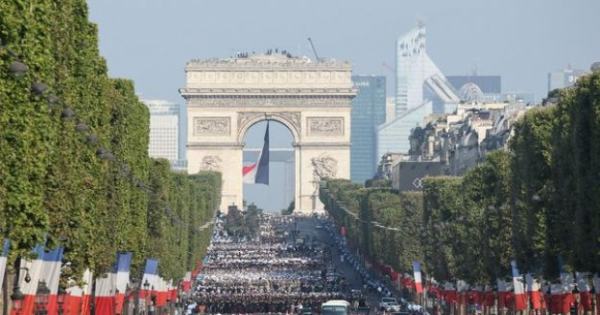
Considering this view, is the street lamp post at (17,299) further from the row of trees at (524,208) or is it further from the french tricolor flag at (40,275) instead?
the row of trees at (524,208)

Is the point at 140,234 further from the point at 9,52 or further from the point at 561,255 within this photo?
the point at 9,52

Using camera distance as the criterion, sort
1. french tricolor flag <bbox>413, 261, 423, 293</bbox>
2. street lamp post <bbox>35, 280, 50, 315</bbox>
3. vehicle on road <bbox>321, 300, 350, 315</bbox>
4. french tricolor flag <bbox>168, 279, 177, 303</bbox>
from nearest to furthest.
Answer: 1. street lamp post <bbox>35, 280, 50, 315</bbox>
2. vehicle on road <bbox>321, 300, 350, 315</bbox>
3. french tricolor flag <bbox>168, 279, 177, 303</bbox>
4. french tricolor flag <bbox>413, 261, 423, 293</bbox>

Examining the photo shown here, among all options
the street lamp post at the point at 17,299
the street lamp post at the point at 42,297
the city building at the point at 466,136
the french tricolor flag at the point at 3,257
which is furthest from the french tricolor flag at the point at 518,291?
the city building at the point at 466,136

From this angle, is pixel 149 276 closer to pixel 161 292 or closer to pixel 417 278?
pixel 161 292

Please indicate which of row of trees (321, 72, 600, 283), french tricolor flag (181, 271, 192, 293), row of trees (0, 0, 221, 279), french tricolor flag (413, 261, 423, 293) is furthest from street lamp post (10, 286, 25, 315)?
french tricolor flag (181, 271, 192, 293)

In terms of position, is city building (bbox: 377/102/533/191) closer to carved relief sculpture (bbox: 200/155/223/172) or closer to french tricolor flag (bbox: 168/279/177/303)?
carved relief sculpture (bbox: 200/155/223/172)

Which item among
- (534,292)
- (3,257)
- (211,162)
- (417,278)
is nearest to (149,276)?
(534,292)

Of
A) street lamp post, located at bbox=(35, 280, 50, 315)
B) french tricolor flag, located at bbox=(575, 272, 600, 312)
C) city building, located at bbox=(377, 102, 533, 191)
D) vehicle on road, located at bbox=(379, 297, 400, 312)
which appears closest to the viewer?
street lamp post, located at bbox=(35, 280, 50, 315)
